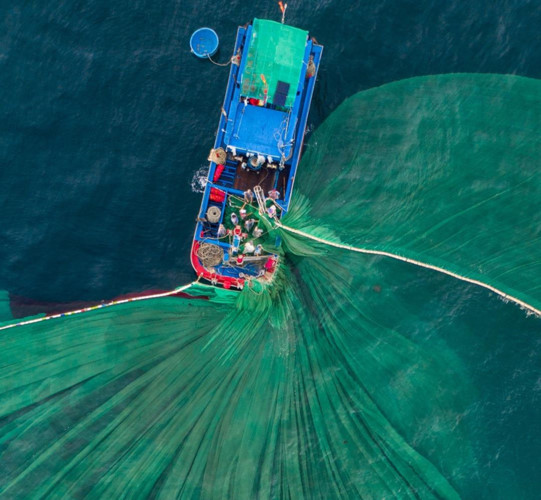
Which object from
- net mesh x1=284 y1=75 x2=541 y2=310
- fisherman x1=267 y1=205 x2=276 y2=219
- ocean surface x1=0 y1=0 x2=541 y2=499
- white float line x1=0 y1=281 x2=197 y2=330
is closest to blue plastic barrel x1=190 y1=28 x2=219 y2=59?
ocean surface x1=0 y1=0 x2=541 y2=499

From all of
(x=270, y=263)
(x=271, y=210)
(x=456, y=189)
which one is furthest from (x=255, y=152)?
(x=456, y=189)

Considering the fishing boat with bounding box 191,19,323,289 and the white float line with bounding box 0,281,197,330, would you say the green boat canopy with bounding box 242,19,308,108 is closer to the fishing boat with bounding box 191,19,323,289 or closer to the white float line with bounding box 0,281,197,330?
the fishing boat with bounding box 191,19,323,289

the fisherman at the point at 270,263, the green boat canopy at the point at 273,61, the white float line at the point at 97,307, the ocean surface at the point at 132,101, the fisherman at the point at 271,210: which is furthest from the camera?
the ocean surface at the point at 132,101

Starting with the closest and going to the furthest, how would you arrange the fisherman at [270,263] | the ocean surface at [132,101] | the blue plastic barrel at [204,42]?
the fisherman at [270,263] → the ocean surface at [132,101] → the blue plastic barrel at [204,42]

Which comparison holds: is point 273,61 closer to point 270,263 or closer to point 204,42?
point 204,42

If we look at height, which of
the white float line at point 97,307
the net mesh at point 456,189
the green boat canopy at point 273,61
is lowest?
the white float line at point 97,307

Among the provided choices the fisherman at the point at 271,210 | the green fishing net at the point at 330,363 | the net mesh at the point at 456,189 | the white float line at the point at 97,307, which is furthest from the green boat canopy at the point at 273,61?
the white float line at the point at 97,307

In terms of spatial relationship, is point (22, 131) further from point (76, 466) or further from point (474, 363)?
point (474, 363)

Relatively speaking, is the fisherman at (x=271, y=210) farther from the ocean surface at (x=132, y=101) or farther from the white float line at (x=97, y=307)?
the white float line at (x=97, y=307)
